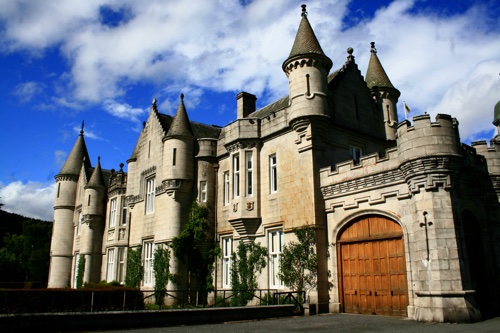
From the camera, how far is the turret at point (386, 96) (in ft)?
79.0

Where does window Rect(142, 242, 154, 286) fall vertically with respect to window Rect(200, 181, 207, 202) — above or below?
below

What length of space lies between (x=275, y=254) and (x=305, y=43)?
1028 centimetres

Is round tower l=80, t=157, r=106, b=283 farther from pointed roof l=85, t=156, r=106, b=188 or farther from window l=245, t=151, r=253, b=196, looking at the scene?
window l=245, t=151, r=253, b=196

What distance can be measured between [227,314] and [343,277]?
17.7 feet

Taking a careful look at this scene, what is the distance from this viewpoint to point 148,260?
28.2 meters

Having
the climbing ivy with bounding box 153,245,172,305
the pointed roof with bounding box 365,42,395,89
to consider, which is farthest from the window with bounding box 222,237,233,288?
the pointed roof with bounding box 365,42,395,89

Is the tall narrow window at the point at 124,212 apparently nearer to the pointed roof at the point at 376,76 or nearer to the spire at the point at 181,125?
the spire at the point at 181,125

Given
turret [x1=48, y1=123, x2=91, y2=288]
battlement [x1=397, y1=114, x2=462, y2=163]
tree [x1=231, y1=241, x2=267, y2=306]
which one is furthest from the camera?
turret [x1=48, y1=123, x2=91, y2=288]

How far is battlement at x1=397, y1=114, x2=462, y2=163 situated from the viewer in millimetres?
15219

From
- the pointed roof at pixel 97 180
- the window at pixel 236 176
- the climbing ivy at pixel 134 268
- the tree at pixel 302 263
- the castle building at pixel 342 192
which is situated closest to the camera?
the castle building at pixel 342 192

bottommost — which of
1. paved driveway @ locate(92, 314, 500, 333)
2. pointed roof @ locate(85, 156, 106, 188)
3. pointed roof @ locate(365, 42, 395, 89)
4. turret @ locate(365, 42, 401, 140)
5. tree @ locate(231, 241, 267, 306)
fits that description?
paved driveway @ locate(92, 314, 500, 333)

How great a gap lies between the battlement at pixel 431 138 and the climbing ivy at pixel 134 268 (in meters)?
19.0

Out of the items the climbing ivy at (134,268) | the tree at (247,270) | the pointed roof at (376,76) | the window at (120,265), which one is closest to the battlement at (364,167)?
the tree at (247,270)

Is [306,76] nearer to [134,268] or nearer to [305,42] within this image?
[305,42]
